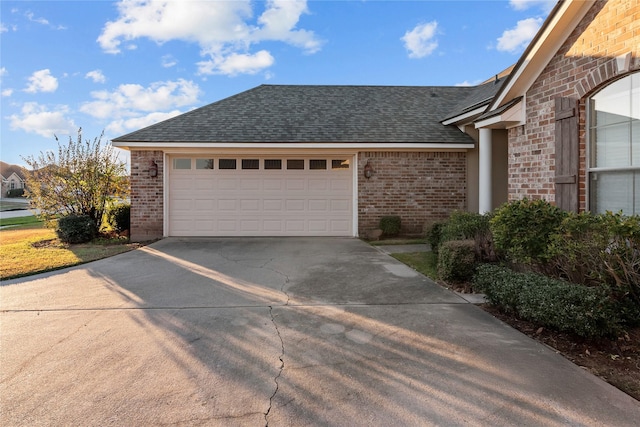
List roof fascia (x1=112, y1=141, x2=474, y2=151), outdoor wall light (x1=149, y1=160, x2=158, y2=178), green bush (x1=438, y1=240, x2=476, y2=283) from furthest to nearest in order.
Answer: outdoor wall light (x1=149, y1=160, x2=158, y2=178) → roof fascia (x1=112, y1=141, x2=474, y2=151) → green bush (x1=438, y1=240, x2=476, y2=283)

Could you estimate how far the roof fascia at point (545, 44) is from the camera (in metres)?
5.77

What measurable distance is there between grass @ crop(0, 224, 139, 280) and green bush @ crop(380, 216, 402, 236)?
7177 millimetres

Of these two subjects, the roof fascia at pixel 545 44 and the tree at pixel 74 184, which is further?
the tree at pixel 74 184


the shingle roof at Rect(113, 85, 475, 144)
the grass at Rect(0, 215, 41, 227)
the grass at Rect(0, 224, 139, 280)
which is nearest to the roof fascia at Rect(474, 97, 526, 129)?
the shingle roof at Rect(113, 85, 475, 144)

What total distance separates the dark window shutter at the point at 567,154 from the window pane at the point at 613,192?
233 millimetres

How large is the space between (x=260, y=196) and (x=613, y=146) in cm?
915

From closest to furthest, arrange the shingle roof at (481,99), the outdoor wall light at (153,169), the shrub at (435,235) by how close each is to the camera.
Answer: the shrub at (435,235), the shingle roof at (481,99), the outdoor wall light at (153,169)

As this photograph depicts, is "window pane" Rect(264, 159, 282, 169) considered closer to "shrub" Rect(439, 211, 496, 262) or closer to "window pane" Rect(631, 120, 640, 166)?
"shrub" Rect(439, 211, 496, 262)

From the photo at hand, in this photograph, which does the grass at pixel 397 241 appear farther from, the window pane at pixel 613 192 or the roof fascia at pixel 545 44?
the window pane at pixel 613 192

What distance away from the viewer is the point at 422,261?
8.20 metres

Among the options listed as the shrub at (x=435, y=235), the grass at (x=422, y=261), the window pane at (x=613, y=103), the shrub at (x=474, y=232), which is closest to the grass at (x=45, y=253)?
the grass at (x=422, y=261)

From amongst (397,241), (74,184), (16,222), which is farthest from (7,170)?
(397,241)

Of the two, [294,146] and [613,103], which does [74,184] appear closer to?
[294,146]

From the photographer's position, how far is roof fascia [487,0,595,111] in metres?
5.77
